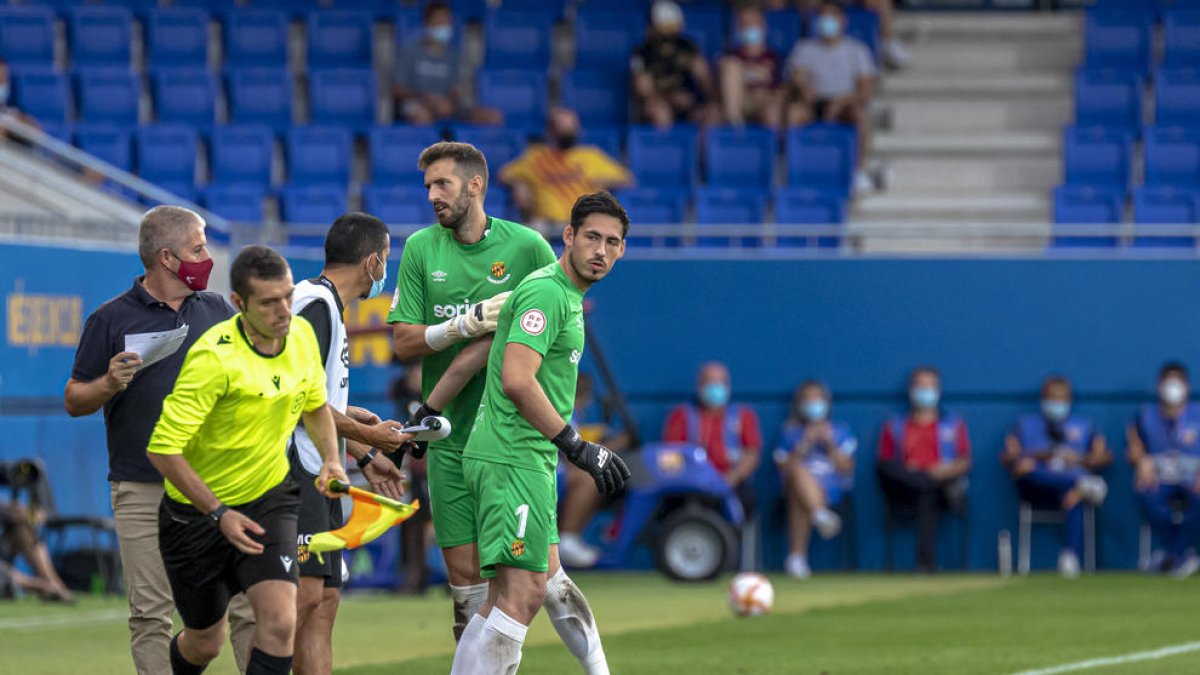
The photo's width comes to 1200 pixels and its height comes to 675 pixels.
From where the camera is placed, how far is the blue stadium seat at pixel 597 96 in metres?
22.4

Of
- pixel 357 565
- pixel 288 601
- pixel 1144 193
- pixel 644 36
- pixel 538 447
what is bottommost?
pixel 357 565

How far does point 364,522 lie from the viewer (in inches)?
327

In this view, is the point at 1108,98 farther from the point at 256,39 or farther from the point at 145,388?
the point at 145,388

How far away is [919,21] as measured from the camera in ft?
80.6

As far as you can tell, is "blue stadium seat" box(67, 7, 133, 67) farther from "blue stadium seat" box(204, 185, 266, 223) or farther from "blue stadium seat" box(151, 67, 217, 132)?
"blue stadium seat" box(204, 185, 266, 223)

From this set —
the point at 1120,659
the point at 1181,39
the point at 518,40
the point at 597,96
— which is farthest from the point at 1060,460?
the point at 1120,659

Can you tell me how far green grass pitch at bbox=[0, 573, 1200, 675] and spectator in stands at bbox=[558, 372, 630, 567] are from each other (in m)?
0.34

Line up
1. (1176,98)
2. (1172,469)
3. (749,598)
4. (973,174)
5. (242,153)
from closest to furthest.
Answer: (749,598) < (1172,469) < (242,153) < (1176,98) < (973,174)

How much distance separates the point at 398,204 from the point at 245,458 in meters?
13.4

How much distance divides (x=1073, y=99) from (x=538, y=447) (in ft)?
54.1

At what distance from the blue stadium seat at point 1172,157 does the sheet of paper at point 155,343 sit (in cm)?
1484

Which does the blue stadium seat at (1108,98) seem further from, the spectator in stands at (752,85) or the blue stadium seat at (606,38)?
the blue stadium seat at (606,38)

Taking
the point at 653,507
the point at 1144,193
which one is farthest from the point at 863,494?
the point at 1144,193

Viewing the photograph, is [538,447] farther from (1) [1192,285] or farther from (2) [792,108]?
(2) [792,108]
